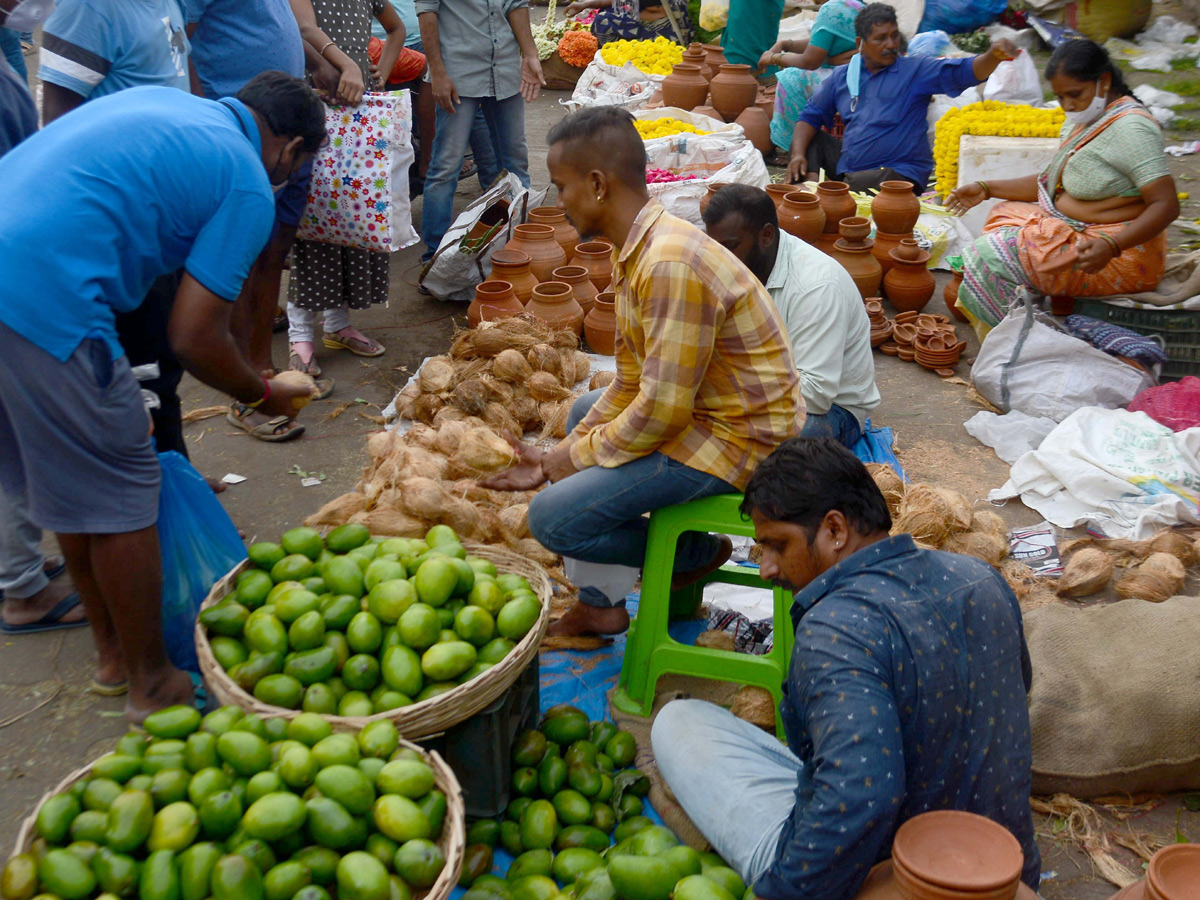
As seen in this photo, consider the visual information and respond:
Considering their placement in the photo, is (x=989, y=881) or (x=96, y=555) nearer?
(x=989, y=881)

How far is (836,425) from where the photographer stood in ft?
12.9

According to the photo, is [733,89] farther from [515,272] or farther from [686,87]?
[515,272]

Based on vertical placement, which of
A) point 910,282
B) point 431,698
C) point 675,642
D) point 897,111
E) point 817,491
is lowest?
point 910,282

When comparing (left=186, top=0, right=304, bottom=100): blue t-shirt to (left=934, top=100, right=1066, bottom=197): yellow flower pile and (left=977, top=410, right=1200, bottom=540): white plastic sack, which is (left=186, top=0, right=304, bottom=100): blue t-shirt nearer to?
(left=977, top=410, right=1200, bottom=540): white plastic sack

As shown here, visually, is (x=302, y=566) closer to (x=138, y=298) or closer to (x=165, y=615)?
(x=165, y=615)

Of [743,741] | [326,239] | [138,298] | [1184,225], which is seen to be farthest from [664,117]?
[743,741]

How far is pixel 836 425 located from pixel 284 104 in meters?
2.42

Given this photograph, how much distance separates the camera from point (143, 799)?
6.40 ft

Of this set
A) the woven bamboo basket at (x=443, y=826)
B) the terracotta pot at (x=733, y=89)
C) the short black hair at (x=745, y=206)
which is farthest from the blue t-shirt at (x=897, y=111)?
the woven bamboo basket at (x=443, y=826)

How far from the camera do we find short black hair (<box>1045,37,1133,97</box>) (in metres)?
4.80

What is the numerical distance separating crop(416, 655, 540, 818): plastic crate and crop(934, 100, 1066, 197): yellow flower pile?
632 cm

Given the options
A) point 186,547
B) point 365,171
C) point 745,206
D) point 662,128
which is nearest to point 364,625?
point 186,547

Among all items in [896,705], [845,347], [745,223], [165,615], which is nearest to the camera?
[896,705]

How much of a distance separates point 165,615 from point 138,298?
3.35ft
